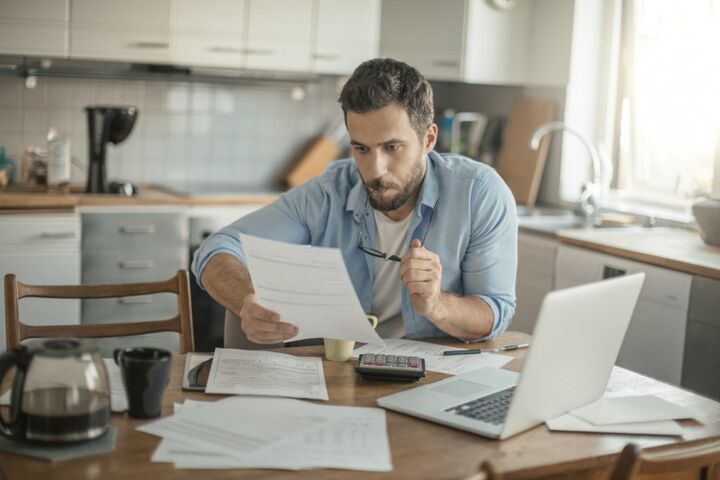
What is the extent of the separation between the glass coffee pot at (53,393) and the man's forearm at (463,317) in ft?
2.68

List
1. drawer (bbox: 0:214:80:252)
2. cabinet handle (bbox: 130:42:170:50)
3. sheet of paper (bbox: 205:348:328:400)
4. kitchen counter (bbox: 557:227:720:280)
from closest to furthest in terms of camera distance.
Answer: sheet of paper (bbox: 205:348:328:400), kitchen counter (bbox: 557:227:720:280), drawer (bbox: 0:214:80:252), cabinet handle (bbox: 130:42:170:50)

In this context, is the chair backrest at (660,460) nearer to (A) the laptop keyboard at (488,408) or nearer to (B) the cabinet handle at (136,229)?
(A) the laptop keyboard at (488,408)

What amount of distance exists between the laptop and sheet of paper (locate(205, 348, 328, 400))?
0.51 ft

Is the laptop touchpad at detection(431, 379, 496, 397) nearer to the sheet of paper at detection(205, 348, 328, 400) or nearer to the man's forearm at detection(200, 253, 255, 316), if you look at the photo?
the sheet of paper at detection(205, 348, 328, 400)

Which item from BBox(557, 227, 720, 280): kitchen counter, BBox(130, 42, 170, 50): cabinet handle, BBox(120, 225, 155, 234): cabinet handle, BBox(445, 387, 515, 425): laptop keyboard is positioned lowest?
BBox(445, 387, 515, 425): laptop keyboard

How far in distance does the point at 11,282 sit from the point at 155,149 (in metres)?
2.57

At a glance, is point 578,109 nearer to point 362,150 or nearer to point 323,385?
point 362,150

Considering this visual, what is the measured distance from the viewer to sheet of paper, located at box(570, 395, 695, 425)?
1651mm

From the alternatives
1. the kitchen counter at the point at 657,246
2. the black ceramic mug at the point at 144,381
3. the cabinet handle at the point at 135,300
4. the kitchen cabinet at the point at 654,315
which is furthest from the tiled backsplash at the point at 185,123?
the black ceramic mug at the point at 144,381

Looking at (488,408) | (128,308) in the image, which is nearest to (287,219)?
(488,408)

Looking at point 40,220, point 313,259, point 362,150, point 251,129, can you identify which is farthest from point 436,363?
point 251,129

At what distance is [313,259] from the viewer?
1665 millimetres

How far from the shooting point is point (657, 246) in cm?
339

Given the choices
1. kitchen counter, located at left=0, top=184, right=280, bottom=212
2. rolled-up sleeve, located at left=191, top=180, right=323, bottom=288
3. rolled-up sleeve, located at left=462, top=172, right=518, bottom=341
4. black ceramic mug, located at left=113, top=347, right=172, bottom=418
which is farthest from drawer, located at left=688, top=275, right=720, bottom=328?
black ceramic mug, located at left=113, top=347, right=172, bottom=418
